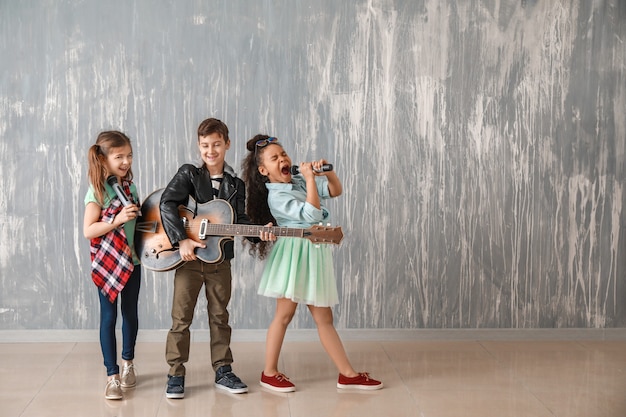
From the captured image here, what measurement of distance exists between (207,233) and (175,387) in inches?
25.0

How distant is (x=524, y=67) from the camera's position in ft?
13.7

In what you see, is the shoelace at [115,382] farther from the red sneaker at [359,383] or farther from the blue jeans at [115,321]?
the red sneaker at [359,383]

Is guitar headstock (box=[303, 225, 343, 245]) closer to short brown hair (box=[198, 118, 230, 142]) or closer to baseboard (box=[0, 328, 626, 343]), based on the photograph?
short brown hair (box=[198, 118, 230, 142])

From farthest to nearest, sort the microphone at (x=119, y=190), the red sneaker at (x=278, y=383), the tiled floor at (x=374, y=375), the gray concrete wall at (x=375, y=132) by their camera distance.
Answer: the gray concrete wall at (x=375, y=132) < the red sneaker at (x=278, y=383) < the microphone at (x=119, y=190) < the tiled floor at (x=374, y=375)

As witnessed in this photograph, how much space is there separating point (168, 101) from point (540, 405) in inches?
90.4

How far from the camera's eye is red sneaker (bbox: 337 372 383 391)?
3.30 metres

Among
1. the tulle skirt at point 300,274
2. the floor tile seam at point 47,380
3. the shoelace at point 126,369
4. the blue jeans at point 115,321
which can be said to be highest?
the tulle skirt at point 300,274

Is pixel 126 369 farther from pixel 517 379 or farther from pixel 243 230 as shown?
pixel 517 379

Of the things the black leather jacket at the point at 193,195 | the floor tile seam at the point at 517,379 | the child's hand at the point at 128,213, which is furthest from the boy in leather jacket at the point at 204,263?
the floor tile seam at the point at 517,379

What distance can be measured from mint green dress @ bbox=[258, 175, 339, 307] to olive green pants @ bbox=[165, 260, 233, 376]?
0.59 ft

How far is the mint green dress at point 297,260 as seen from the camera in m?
3.22

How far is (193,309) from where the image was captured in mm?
3270

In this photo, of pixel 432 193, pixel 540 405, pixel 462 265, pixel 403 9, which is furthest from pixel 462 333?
pixel 403 9

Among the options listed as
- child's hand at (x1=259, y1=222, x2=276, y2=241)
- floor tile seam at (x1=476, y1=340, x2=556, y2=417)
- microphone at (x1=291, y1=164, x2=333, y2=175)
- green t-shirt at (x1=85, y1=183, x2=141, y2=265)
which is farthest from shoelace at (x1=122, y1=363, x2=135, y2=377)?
floor tile seam at (x1=476, y1=340, x2=556, y2=417)
